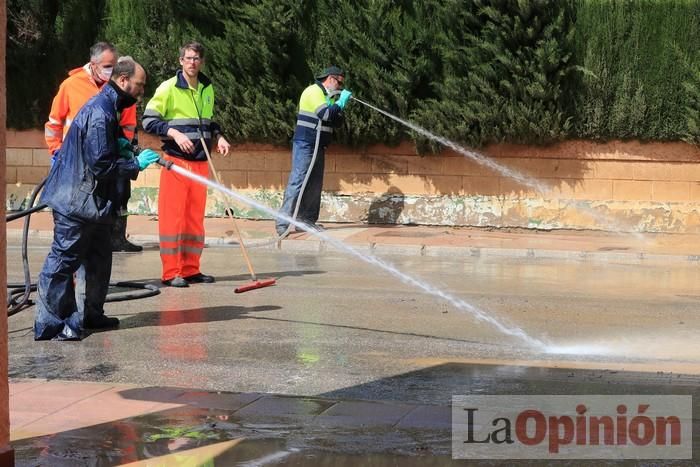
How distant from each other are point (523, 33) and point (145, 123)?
5.96 metres

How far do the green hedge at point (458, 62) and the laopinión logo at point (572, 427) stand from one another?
892cm

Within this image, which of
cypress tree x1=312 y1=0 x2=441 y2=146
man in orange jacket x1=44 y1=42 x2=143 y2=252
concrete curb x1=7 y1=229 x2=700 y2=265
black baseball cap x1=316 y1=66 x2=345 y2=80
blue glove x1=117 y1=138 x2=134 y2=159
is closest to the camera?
blue glove x1=117 y1=138 x2=134 y2=159

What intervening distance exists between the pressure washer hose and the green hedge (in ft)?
19.5

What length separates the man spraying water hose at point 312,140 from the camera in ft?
46.0

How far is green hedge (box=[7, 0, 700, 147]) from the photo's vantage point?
47.8ft

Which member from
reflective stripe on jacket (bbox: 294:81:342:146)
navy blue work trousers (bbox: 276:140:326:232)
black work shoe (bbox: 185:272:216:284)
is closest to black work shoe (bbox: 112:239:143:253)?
navy blue work trousers (bbox: 276:140:326:232)

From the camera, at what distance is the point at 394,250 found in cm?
1346

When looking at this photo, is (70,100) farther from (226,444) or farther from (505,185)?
(505,185)

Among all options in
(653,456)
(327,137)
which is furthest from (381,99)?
(653,456)

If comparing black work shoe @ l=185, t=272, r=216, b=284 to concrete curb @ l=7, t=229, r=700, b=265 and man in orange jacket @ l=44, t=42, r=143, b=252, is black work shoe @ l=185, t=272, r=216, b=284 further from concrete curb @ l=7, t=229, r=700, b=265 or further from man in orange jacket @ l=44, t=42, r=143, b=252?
concrete curb @ l=7, t=229, r=700, b=265

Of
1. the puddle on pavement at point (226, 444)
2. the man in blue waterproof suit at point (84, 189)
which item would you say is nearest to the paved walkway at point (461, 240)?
the man in blue waterproof suit at point (84, 189)

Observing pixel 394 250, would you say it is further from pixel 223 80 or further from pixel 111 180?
pixel 111 180

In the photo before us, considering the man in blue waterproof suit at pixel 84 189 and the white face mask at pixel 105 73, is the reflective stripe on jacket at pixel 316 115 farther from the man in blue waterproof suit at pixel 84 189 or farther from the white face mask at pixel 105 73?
the man in blue waterproof suit at pixel 84 189

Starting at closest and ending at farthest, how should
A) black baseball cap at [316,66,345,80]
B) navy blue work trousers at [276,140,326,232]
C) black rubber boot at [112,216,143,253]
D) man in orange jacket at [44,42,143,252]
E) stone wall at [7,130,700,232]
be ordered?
man in orange jacket at [44,42,143,252]
black rubber boot at [112,216,143,253]
black baseball cap at [316,66,345,80]
navy blue work trousers at [276,140,326,232]
stone wall at [7,130,700,232]
